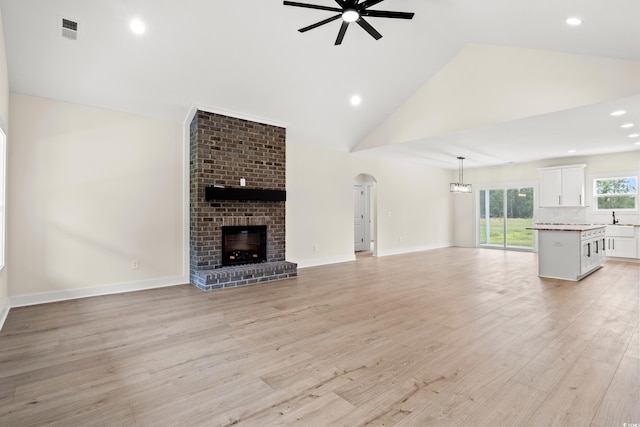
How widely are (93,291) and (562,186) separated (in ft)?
35.7

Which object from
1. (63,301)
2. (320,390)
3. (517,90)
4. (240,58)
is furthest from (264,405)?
(517,90)

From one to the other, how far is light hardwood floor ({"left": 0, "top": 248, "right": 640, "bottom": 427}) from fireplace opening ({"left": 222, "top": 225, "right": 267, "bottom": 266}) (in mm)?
1028

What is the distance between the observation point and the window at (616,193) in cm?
780

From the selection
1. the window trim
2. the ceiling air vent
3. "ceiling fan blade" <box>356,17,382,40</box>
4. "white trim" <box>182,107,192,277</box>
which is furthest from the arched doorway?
the ceiling air vent

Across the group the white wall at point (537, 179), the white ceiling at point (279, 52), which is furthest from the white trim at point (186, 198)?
the white wall at point (537, 179)

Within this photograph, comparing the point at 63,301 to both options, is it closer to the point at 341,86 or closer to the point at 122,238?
the point at 122,238

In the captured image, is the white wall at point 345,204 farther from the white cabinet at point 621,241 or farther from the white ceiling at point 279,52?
the white cabinet at point 621,241

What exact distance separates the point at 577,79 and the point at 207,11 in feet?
16.3

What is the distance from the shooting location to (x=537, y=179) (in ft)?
30.7

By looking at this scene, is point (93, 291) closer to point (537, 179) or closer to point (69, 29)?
point (69, 29)

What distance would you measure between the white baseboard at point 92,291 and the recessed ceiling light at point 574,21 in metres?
6.13

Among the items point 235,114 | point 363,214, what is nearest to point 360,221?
point 363,214

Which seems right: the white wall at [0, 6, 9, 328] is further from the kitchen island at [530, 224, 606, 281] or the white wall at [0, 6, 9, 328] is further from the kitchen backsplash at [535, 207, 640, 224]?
the kitchen backsplash at [535, 207, 640, 224]

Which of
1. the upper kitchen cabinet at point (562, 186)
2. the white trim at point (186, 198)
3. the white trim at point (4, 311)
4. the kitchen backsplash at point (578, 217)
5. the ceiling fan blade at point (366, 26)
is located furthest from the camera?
the upper kitchen cabinet at point (562, 186)
